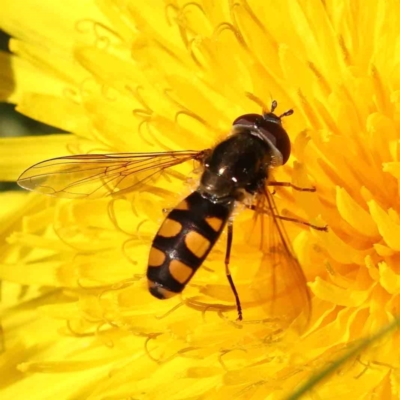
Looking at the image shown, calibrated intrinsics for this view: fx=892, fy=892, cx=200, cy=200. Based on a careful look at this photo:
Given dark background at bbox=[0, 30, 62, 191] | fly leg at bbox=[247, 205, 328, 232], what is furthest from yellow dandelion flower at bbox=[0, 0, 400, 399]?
dark background at bbox=[0, 30, 62, 191]

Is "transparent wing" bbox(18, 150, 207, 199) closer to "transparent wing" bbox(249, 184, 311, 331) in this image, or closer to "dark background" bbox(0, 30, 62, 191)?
"transparent wing" bbox(249, 184, 311, 331)

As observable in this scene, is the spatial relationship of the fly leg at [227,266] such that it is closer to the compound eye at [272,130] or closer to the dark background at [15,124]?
the compound eye at [272,130]

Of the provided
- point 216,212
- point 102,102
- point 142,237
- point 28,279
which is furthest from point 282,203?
point 28,279

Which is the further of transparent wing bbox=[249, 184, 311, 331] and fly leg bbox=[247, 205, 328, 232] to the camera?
fly leg bbox=[247, 205, 328, 232]

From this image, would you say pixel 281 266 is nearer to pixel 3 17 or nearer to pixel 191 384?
pixel 191 384

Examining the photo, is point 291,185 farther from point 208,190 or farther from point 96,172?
point 96,172

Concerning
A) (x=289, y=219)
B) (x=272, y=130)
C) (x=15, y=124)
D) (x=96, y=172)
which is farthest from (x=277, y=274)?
(x=15, y=124)
